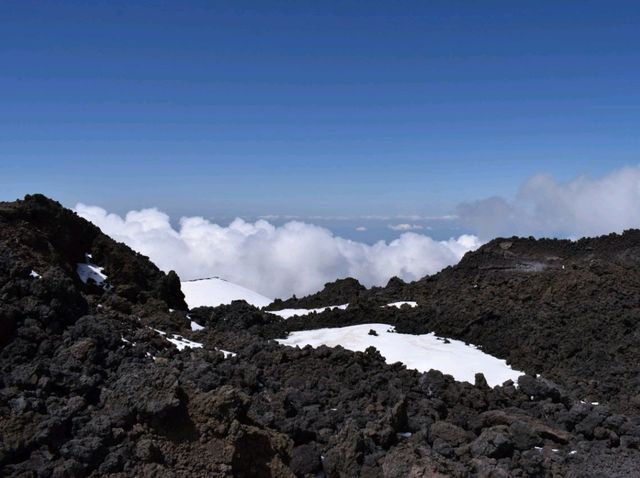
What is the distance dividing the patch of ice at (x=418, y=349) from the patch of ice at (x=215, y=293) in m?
11.8

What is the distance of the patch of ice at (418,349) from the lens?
14.8 metres

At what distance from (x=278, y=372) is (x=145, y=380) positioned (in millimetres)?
4569

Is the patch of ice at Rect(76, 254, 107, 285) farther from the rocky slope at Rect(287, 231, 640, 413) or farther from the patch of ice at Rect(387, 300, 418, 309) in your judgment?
the patch of ice at Rect(387, 300, 418, 309)

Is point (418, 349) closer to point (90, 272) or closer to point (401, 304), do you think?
point (401, 304)

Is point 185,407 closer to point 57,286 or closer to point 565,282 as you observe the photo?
point 57,286

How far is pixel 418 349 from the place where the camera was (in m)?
16.6

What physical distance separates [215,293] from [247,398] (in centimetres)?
2478

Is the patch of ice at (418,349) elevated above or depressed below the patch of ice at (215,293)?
below

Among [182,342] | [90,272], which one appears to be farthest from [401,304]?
[182,342]

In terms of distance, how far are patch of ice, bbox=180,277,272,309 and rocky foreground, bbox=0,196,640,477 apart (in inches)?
520

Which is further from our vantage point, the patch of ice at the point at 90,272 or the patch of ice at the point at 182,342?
the patch of ice at the point at 90,272

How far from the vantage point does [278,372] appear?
11.6 m

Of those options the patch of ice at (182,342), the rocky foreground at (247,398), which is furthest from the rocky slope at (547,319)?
the patch of ice at (182,342)

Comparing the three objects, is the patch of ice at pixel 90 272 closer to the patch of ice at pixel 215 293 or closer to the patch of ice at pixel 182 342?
the patch of ice at pixel 182 342
